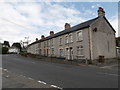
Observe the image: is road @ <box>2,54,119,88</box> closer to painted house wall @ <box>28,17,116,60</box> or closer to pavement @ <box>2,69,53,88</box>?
pavement @ <box>2,69,53,88</box>

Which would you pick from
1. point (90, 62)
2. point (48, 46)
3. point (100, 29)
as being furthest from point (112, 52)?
point (48, 46)

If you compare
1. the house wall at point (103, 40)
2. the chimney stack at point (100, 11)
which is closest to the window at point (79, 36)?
the house wall at point (103, 40)

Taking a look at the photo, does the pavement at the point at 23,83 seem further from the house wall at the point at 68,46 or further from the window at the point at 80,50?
the window at the point at 80,50

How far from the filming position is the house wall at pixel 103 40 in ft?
75.5

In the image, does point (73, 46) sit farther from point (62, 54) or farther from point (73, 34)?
point (62, 54)

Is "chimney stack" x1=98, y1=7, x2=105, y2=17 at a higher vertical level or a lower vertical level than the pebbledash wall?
higher

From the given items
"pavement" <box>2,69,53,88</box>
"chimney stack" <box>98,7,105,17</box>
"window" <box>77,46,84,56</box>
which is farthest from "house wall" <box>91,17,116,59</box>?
"pavement" <box>2,69,53,88</box>

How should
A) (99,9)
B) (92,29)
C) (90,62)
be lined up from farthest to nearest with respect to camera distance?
(99,9) → (92,29) → (90,62)

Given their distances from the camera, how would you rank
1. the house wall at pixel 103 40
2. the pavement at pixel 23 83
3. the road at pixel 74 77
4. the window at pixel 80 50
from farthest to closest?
the window at pixel 80 50, the house wall at pixel 103 40, the road at pixel 74 77, the pavement at pixel 23 83

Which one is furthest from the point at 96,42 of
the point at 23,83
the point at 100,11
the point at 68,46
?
the point at 23,83

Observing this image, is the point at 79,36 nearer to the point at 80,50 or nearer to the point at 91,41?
the point at 80,50

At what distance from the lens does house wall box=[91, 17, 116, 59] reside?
2302 cm

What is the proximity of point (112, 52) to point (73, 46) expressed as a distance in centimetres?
834

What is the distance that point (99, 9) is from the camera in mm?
24875
